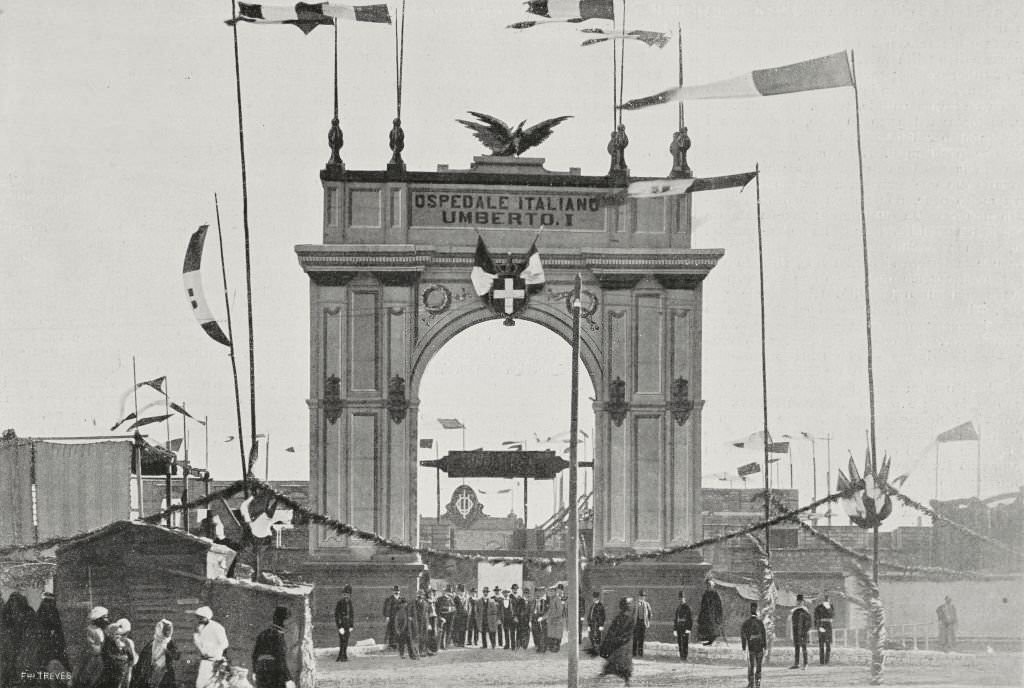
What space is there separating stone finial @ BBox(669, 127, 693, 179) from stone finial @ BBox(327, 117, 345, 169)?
5.29m

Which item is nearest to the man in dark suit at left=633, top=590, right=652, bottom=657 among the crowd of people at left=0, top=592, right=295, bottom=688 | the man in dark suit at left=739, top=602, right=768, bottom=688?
the man in dark suit at left=739, top=602, right=768, bottom=688

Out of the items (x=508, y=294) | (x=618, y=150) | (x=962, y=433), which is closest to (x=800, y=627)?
(x=962, y=433)

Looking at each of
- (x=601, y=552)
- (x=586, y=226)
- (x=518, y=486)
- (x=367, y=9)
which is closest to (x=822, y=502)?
(x=601, y=552)

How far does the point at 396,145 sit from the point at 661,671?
9.13 meters

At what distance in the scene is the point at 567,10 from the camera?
21625 mm

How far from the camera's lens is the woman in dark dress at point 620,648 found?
20.6m

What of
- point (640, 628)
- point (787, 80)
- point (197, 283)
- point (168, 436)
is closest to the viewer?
point (787, 80)

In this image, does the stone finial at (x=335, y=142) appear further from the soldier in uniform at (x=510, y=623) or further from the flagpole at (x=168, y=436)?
the soldier in uniform at (x=510, y=623)

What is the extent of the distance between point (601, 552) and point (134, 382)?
793 centimetres

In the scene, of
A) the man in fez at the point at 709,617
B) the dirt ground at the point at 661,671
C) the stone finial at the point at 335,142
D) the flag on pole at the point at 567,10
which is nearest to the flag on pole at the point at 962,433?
the dirt ground at the point at 661,671

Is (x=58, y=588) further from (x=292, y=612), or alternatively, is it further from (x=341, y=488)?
(x=341, y=488)

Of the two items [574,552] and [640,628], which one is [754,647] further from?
[574,552]

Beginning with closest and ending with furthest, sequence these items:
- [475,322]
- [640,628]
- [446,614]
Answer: [640,628], [475,322], [446,614]

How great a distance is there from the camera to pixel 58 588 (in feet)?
64.1
